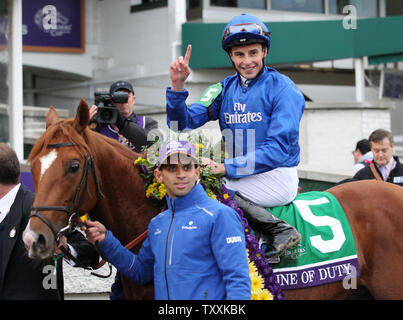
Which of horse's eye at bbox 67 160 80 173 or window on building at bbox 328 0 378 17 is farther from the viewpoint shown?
window on building at bbox 328 0 378 17

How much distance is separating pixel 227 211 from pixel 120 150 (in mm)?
942

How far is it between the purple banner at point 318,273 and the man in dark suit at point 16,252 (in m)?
1.30

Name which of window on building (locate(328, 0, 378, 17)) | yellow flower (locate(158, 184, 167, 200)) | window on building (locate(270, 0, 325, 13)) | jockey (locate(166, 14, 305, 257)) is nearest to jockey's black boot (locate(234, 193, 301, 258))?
jockey (locate(166, 14, 305, 257))

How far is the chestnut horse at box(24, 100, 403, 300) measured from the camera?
329cm

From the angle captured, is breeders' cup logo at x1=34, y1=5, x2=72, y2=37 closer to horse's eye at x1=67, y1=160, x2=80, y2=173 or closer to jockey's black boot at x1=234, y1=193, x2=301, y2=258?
jockey's black boot at x1=234, y1=193, x2=301, y2=258

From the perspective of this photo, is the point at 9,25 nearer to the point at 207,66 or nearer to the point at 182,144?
the point at 207,66

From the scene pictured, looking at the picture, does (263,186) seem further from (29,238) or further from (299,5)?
(299,5)

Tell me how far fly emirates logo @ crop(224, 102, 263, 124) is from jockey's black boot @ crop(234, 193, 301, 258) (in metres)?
0.53

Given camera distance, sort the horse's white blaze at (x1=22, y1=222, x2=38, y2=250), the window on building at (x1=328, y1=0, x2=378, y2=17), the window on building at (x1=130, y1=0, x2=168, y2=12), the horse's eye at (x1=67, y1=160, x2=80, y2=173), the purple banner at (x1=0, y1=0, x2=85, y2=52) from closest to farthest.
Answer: the horse's white blaze at (x1=22, y1=222, x2=38, y2=250)
the horse's eye at (x1=67, y1=160, x2=80, y2=173)
the purple banner at (x1=0, y1=0, x2=85, y2=52)
the window on building at (x1=130, y1=0, x2=168, y2=12)
the window on building at (x1=328, y1=0, x2=378, y2=17)

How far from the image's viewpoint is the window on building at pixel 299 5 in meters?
15.9

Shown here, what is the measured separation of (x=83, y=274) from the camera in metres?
6.25

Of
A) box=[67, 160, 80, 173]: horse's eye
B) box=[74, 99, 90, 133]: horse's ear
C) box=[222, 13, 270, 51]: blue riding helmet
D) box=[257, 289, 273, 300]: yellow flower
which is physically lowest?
box=[257, 289, 273, 300]: yellow flower

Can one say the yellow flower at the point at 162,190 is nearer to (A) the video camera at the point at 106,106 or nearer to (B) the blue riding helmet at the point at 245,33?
(A) the video camera at the point at 106,106

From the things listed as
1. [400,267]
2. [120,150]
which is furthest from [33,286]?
[400,267]
